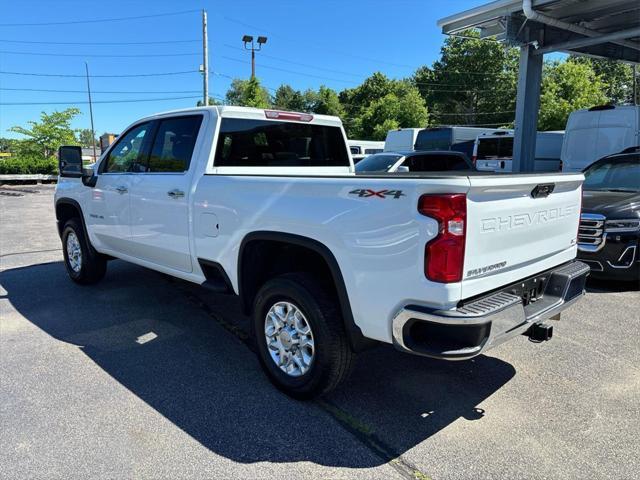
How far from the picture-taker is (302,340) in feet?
10.6

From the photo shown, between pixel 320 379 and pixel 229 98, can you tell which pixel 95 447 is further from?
pixel 229 98

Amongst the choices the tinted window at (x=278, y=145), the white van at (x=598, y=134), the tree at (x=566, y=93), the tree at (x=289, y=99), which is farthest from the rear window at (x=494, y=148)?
the tree at (x=289, y=99)

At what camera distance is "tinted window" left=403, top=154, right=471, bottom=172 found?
11359mm

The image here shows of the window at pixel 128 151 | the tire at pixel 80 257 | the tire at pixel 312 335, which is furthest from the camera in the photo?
the tire at pixel 80 257

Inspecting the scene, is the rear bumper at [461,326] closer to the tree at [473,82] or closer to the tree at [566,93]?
the tree at [566,93]

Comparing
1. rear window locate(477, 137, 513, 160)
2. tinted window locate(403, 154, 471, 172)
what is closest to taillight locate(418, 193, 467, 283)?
tinted window locate(403, 154, 471, 172)

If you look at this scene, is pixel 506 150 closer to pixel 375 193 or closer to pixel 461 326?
pixel 375 193

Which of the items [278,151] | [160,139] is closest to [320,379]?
[278,151]

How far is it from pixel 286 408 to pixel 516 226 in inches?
72.4

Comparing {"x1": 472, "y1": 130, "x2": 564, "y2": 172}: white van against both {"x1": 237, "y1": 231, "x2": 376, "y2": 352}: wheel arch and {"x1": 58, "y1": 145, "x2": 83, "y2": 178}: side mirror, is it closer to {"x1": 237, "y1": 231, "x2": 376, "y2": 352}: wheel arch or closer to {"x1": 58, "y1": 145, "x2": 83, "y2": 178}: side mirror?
{"x1": 58, "y1": 145, "x2": 83, "y2": 178}: side mirror

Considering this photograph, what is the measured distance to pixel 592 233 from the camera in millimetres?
5848

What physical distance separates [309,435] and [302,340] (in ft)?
1.95

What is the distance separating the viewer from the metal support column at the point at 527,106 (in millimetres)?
10938

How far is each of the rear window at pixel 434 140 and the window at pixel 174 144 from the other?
59.7 ft
